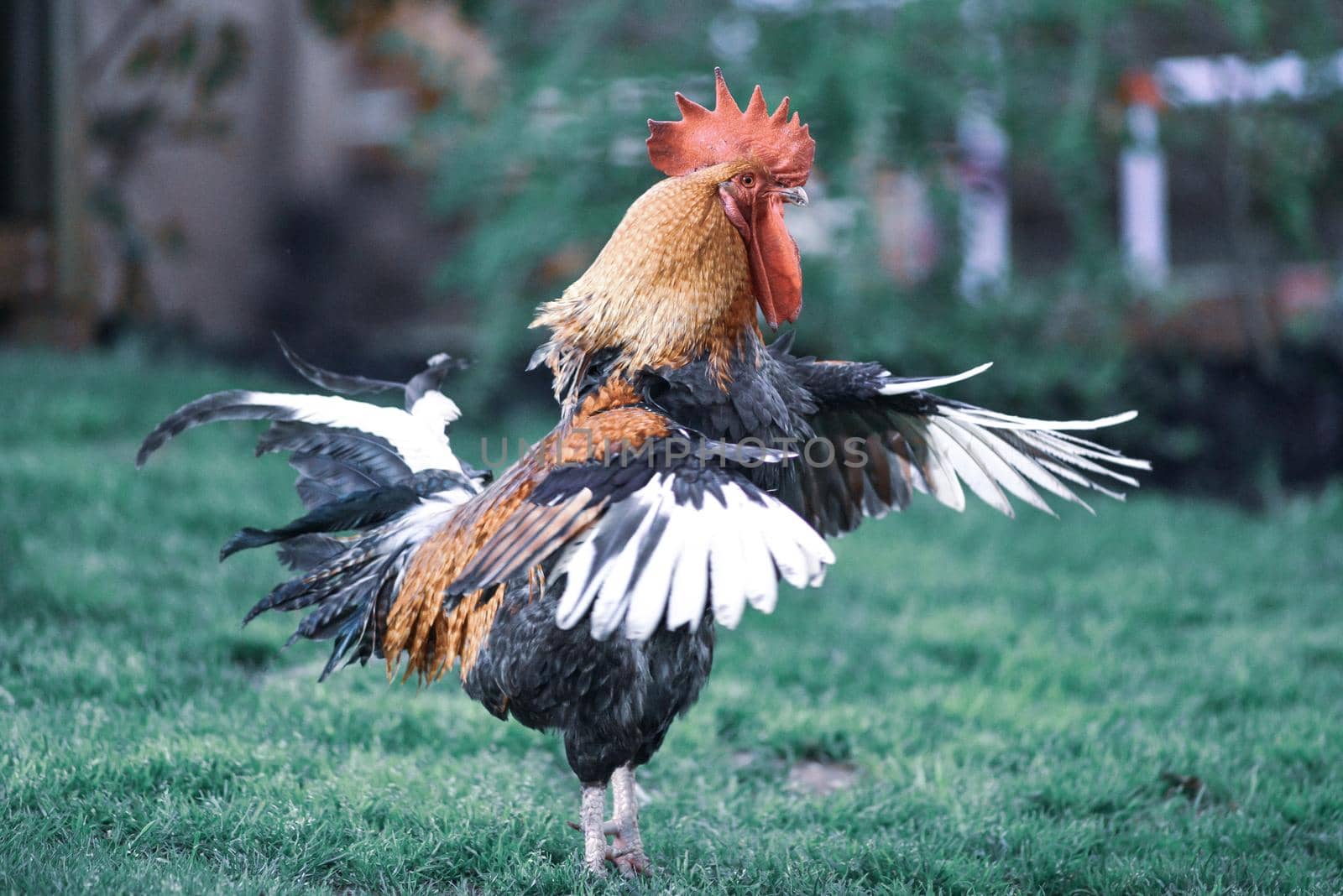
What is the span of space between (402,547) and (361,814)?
2.27 feet

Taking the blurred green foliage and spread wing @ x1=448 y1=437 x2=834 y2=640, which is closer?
Answer: spread wing @ x1=448 y1=437 x2=834 y2=640

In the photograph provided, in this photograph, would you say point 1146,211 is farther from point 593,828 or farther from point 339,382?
point 593,828

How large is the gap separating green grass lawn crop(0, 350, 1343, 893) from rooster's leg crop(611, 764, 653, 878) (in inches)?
3.0

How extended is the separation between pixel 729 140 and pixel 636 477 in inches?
36.7

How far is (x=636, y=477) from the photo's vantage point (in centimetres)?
240

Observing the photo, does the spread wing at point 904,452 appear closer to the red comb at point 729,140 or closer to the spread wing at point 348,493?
the red comb at point 729,140

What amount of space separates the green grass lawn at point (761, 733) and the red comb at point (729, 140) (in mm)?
1648

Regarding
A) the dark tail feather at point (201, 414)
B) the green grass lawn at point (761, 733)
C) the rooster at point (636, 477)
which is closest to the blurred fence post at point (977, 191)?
the green grass lawn at point (761, 733)

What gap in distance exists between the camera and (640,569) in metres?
2.18

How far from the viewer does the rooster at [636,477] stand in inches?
89.7

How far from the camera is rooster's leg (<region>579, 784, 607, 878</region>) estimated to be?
287cm

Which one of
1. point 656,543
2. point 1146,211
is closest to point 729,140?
point 656,543

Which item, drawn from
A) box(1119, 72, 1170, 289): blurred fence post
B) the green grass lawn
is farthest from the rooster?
box(1119, 72, 1170, 289): blurred fence post

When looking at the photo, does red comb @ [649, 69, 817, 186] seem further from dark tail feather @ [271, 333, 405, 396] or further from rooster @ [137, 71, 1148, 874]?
dark tail feather @ [271, 333, 405, 396]
